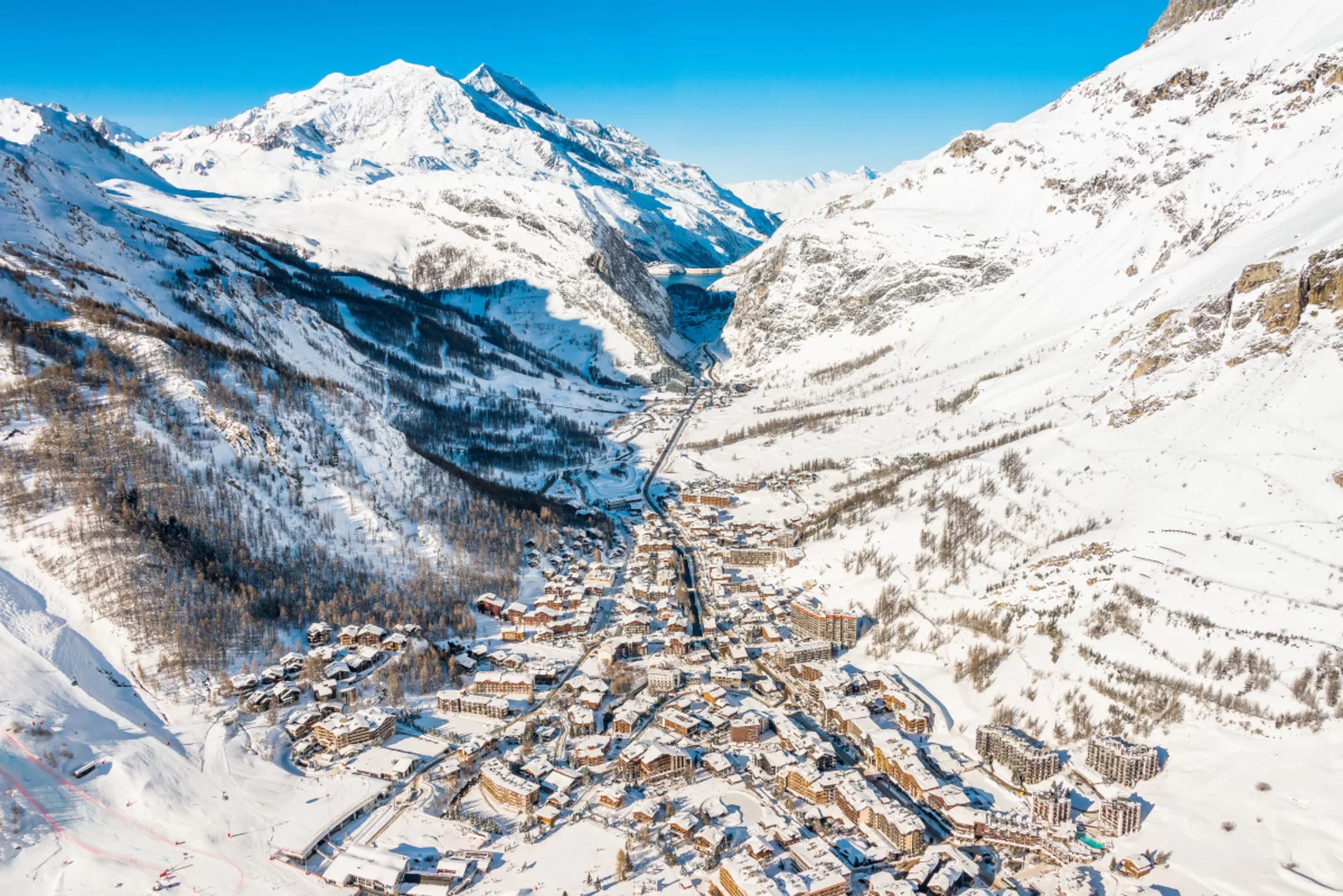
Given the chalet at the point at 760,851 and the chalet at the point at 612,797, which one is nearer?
the chalet at the point at 760,851

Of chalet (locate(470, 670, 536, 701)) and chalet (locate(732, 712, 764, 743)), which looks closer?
chalet (locate(732, 712, 764, 743))

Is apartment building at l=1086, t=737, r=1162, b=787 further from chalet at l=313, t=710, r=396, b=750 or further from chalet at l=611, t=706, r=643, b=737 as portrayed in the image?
chalet at l=313, t=710, r=396, b=750

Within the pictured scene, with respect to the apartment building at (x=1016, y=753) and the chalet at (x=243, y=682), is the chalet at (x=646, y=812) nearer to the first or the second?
the apartment building at (x=1016, y=753)

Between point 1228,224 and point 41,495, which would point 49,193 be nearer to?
point 41,495

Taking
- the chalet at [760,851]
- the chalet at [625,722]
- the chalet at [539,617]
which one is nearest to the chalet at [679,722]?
the chalet at [625,722]

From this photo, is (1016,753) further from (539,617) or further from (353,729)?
(353,729)

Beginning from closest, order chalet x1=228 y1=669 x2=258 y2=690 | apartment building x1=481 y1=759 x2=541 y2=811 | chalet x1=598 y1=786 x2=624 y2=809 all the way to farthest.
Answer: apartment building x1=481 y1=759 x2=541 y2=811, chalet x1=598 y1=786 x2=624 y2=809, chalet x1=228 y1=669 x2=258 y2=690

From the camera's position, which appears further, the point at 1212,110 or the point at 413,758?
the point at 1212,110

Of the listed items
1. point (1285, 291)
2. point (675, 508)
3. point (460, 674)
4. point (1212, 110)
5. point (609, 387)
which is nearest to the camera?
point (460, 674)

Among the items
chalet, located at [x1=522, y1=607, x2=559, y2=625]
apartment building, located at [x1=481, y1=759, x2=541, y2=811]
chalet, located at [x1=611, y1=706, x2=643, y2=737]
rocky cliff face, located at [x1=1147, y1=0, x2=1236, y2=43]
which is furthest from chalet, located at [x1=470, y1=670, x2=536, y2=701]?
rocky cliff face, located at [x1=1147, y1=0, x2=1236, y2=43]

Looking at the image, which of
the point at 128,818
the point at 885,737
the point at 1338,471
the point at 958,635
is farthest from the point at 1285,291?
the point at 128,818

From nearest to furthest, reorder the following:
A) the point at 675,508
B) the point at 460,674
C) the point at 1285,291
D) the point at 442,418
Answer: the point at 460,674 < the point at 1285,291 < the point at 675,508 < the point at 442,418
